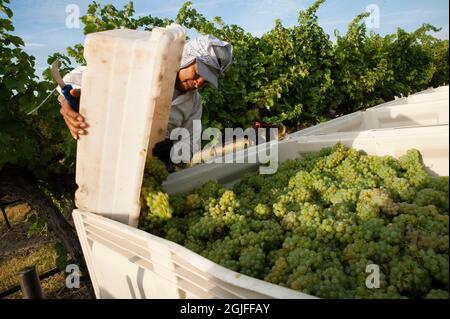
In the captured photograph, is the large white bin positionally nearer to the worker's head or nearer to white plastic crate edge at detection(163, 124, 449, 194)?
white plastic crate edge at detection(163, 124, 449, 194)

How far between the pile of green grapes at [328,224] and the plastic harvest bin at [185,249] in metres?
0.14

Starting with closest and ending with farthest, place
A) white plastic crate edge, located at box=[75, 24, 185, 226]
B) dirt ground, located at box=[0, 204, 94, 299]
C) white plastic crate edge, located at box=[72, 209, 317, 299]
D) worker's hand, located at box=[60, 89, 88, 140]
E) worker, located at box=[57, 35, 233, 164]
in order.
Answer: white plastic crate edge, located at box=[72, 209, 317, 299], white plastic crate edge, located at box=[75, 24, 185, 226], worker's hand, located at box=[60, 89, 88, 140], worker, located at box=[57, 35, 233, 164], dirt ground, located at box=[0, 204, 94, 299]

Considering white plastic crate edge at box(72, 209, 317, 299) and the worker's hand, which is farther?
the worker's hand

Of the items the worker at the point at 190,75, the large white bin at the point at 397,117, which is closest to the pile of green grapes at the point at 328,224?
the worker at the point at 190,75

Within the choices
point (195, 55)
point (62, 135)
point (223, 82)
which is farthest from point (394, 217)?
point (223, 82)

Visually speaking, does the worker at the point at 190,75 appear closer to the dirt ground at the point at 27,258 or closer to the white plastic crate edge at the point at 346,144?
the white plastic crate edge at the point at 346,144

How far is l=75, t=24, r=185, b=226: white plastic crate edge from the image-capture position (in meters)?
1.58

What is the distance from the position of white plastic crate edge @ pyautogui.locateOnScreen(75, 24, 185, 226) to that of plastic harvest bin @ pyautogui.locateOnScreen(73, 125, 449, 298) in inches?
3.5

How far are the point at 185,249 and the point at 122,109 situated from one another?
Result: 2.45 ft

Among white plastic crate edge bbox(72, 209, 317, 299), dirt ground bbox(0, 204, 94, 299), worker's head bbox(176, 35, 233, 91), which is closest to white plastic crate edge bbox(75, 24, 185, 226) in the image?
white plastic crate edge bbox(72, 209, 317, 299)

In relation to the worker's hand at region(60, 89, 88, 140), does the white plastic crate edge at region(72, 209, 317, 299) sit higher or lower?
lower

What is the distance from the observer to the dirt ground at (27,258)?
3.64m

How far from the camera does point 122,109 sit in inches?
66.5

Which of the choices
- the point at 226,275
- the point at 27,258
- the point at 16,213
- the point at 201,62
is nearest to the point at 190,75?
the point at 201,62
